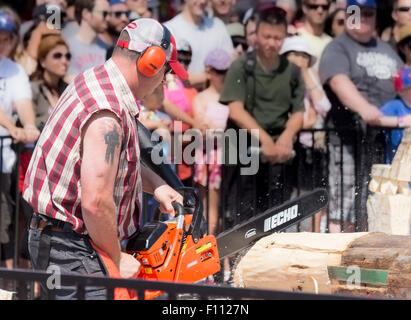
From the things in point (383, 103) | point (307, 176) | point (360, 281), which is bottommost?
point (360, 281)

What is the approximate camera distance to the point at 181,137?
20.7ft

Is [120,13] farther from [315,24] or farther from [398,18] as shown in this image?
[398,18]

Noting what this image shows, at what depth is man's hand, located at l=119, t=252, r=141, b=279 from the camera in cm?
352

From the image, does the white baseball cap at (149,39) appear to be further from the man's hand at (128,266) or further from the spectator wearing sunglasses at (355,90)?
the spectator wearing sunglasses at (355,90)

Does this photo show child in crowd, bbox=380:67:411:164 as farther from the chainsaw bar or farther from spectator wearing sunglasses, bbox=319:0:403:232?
the chainsaw bar

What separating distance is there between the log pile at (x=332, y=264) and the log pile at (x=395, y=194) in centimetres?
134

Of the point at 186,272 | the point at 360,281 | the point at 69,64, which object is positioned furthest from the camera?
the point at 69,64

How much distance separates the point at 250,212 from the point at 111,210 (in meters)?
3.06

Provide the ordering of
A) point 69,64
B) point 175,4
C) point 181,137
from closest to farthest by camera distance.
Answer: point 181,137
point 69,64
point 175,4

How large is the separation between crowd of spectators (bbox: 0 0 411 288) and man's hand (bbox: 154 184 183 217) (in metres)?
2.00

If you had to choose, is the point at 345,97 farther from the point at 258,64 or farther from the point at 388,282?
the point at 388,282

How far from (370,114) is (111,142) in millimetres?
3408

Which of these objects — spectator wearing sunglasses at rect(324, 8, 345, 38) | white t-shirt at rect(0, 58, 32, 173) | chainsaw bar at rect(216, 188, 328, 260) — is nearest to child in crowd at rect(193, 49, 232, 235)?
spectator wearing sunglasses at rect(324, 8, 345, 38)
